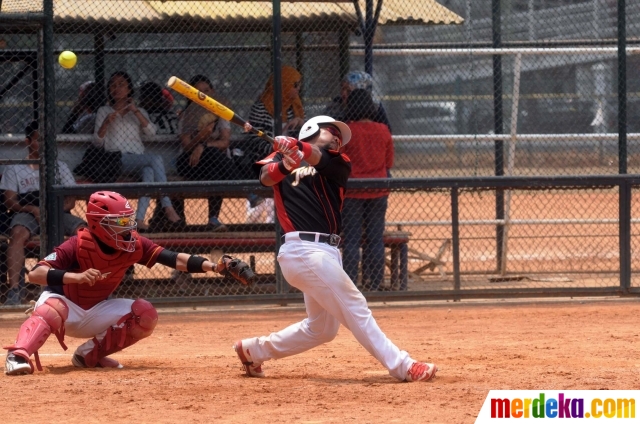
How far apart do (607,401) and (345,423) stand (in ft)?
4.16

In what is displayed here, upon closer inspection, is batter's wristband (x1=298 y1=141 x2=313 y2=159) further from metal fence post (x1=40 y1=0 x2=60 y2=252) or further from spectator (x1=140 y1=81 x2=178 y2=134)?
spectator (x1=140 y1=81 x2=178 y2=134)

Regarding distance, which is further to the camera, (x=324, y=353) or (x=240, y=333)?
(x=240, y=333)

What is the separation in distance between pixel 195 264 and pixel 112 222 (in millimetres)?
575

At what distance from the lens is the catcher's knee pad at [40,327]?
6047 mm

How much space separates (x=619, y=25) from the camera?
9.91 m

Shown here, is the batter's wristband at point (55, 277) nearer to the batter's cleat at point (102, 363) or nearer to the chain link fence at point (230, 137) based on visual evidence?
the batter's cleat at point (102, 363)

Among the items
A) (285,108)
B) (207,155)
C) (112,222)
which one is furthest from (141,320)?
(285,108)

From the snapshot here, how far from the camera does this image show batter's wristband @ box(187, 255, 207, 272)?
616cm

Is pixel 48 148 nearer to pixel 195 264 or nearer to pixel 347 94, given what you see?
pixel 347 94

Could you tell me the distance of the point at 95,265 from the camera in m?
6.30

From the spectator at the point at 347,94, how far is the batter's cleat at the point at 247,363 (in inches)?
164

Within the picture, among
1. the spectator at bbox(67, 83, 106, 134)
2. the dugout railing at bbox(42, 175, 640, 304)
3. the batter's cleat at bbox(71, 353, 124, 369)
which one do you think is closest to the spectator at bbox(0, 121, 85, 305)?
the dugout railing at bbox(42, 175, 640, 304)

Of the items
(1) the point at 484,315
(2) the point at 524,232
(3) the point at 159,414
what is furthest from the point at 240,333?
(2) the point at 524,232

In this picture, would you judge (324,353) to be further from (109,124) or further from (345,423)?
(109,124)
